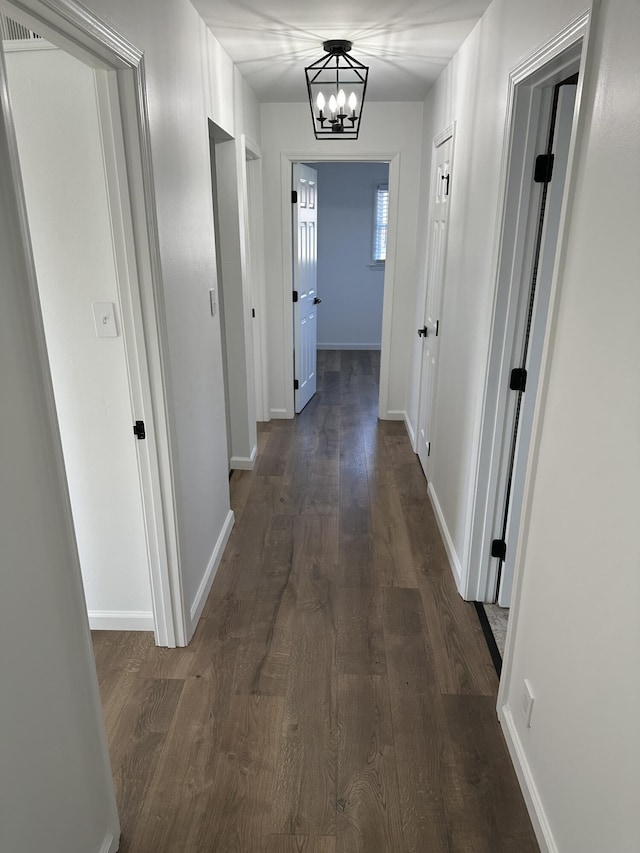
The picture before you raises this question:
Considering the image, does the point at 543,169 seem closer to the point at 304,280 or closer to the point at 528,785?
the point at 528,785

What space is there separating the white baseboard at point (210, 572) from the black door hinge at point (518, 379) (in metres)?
1.59

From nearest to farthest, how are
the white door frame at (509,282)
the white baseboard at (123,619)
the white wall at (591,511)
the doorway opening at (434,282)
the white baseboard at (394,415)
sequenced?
the white wall at (591,511), the white door frame at (509,282), the white baseboard at (123,619), the doorway opening at (434,282), the white baseboard at (394,415)

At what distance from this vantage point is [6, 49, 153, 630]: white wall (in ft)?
6.06

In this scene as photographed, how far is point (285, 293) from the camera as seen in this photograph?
473cm

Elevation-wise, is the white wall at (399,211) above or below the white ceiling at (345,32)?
below

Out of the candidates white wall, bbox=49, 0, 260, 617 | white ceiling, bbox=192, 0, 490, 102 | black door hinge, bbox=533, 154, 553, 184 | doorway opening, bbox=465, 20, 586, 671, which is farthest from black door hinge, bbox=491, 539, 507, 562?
white ceiling, bbox=192, 0, 490, 102

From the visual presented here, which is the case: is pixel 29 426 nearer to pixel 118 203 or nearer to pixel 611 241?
pixel 118 203

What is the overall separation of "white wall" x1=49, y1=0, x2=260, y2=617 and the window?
168 inches

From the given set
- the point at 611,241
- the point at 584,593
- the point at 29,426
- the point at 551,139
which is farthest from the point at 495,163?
the point at 29,426

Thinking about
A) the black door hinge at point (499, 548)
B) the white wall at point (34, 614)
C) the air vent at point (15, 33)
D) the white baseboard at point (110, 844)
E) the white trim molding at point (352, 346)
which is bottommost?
the white baseboard at point (110, 844)

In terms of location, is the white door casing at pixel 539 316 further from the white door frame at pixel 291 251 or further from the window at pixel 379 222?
the window at pixel 379 222

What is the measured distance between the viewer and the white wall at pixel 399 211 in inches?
168

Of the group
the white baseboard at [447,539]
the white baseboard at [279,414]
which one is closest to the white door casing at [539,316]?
the white baseboard at [447,539]

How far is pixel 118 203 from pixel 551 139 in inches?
→ 58.9
